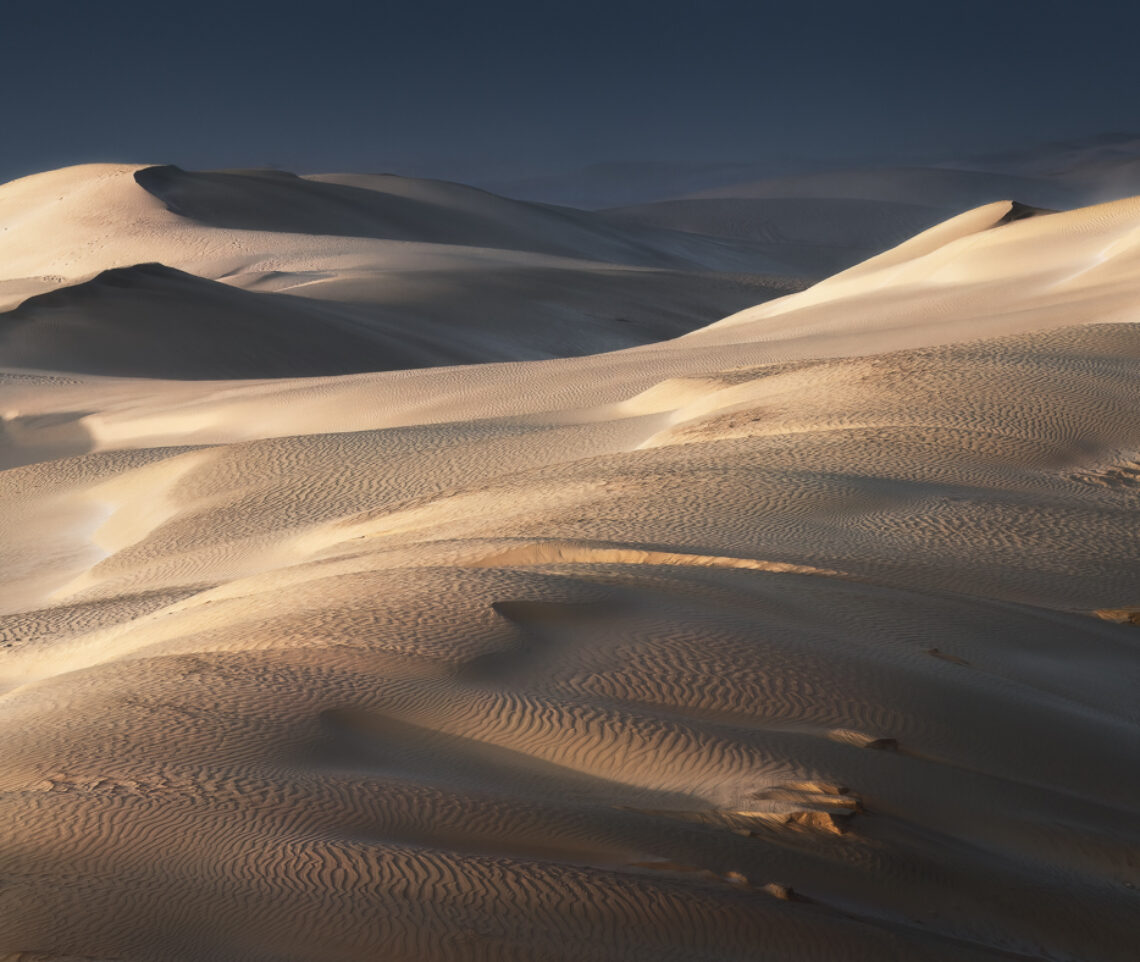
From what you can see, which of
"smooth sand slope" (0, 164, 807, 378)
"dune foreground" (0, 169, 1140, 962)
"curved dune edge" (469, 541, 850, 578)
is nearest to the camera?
"dune foreground" (0, 169, 1140, 962)

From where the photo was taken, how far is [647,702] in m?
2.69

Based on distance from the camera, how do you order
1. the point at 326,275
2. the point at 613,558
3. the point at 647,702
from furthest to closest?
the point at 326,275, the point at 613,558, the point at 647,702

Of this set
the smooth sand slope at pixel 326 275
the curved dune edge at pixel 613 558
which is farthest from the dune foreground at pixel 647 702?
the smooth sand slope at pixel 326 275

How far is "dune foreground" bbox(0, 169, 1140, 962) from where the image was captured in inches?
72.6

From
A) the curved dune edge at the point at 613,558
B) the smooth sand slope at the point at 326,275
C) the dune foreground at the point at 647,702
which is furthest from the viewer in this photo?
the smooth sand slope at the point at 326,275

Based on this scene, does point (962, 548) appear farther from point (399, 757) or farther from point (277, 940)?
point (277, 940)

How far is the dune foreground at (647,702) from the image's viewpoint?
1843 millimetres

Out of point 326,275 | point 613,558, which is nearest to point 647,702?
point 613,558

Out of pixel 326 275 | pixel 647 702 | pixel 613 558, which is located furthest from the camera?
pixel 326 275

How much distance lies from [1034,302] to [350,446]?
18.5 ft

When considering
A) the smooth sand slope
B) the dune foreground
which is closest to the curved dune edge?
the dune foreground

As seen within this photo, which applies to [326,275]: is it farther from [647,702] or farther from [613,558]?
[647,702]

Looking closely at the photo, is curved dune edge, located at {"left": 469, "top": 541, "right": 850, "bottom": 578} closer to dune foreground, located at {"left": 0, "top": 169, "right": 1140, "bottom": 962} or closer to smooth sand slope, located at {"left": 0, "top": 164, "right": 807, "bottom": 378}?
dune foreground, located at {"left": 0, "top": 169, "right": 1140, "bottom": 962}

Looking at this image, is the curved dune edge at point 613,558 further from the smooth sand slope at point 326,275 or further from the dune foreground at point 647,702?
the smooth sand slope at point 326,275
